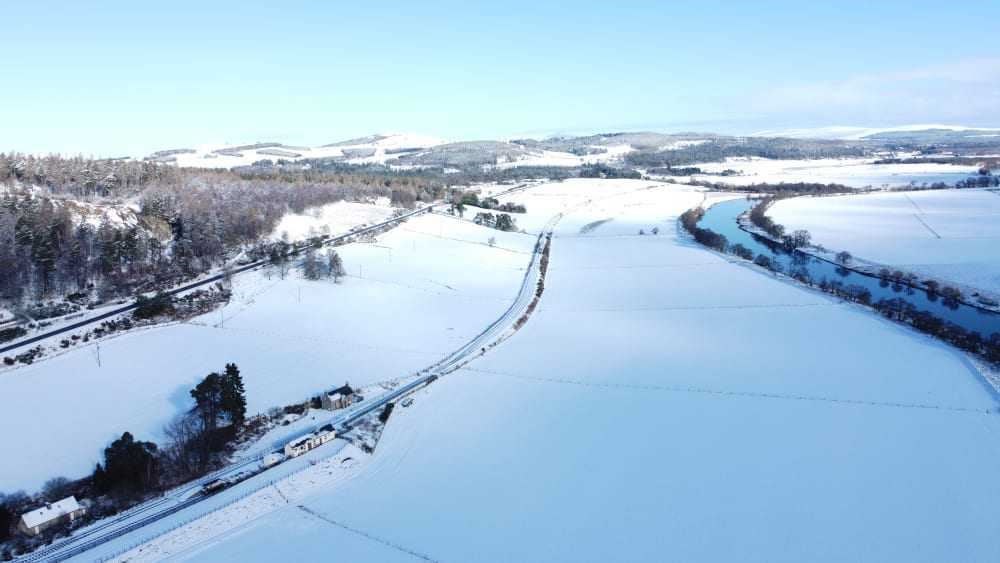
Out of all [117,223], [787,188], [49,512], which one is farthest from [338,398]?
[787,188]

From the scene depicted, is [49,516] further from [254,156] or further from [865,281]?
[254,156]

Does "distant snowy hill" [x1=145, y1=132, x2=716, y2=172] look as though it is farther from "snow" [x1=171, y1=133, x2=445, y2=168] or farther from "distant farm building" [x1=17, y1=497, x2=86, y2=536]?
"distant farm building" [x1=17, y1=497, x2=86, y2=536]

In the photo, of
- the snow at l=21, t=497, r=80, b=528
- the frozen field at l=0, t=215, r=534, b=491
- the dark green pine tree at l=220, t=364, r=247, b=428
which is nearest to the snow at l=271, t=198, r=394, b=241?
the frozen field at l=0, t=215, r=534, b=491

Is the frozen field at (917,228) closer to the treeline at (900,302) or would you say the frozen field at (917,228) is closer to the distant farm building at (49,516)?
the treeline at (900,302)

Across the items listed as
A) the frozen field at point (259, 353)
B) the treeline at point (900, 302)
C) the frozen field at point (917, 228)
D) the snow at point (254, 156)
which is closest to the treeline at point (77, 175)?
the frozen field at point (259, 353)

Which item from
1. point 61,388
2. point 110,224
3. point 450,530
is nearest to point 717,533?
point 450,530

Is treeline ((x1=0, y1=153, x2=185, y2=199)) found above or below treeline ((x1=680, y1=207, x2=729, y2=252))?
above
